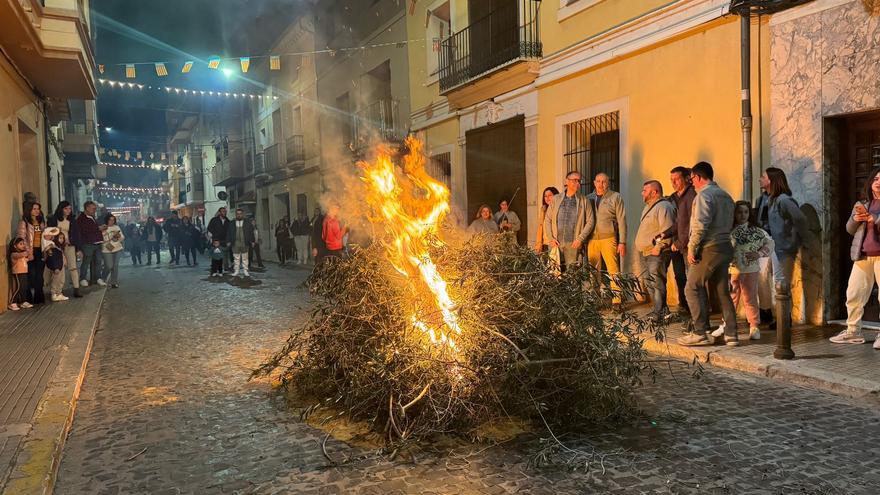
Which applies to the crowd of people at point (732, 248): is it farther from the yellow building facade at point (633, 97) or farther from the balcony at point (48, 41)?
the balcony at point (48, 41)

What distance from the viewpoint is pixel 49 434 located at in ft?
13.0

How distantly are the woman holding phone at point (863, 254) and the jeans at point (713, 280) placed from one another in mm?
1091

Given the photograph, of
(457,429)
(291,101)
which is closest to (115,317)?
(457,429)

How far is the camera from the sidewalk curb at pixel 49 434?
129 inches

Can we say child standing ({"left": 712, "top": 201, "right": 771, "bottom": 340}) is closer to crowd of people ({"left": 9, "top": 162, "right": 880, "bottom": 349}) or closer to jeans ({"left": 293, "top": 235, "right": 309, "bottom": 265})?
crowd of people ({"left": 9, "top": 162, "right": 880, "bottom": 349})

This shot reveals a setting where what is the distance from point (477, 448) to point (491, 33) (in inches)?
435

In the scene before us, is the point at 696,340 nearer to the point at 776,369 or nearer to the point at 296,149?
the point at 776,369

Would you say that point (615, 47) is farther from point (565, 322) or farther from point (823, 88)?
point (565, 322)

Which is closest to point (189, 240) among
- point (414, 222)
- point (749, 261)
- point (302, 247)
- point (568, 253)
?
point (302, 247)

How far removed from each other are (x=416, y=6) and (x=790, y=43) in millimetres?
10773

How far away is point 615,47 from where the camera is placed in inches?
381

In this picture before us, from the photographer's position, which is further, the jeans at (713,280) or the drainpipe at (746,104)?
the drainpipe at (746,104)

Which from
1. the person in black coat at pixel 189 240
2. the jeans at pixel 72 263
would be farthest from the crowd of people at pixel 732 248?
the person in black coat at pixel 189 240

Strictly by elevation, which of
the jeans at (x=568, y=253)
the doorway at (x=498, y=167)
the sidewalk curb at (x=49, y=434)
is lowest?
the sidewalk curb at (x=49, y=434)
